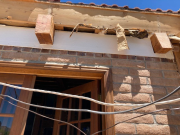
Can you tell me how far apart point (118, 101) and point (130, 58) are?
650 mm

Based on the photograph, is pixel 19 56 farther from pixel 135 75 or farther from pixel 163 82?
pixel 163 82

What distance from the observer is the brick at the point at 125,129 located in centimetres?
155

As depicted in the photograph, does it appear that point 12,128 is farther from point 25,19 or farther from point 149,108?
point 149,108

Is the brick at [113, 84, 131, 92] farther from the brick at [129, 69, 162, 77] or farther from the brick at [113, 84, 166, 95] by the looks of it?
the brick at [129, 69, 162, 77]

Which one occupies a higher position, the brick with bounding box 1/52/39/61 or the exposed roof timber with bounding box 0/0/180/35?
the exposed roof timber with bounding box 0/0/180/35

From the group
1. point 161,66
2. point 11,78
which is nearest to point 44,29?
point 11,78

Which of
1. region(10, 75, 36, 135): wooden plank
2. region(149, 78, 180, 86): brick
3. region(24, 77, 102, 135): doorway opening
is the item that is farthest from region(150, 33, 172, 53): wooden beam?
region(10, 75, 36, 135): wooden plank

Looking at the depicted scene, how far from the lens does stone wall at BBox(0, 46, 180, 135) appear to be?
65.4 inches

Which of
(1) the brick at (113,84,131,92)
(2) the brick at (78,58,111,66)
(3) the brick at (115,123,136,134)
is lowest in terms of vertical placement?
(3) the brick at (115,123,136,134)

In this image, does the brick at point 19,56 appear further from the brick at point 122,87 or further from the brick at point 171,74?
the brick at point 171,74

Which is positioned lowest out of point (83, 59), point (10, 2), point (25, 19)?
point (83, 59)

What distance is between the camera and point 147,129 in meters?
1.59

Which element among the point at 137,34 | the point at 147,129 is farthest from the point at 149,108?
the point at 137,34

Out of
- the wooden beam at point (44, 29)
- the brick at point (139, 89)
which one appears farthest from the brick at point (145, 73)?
the wooden beam at point (44, 29)
